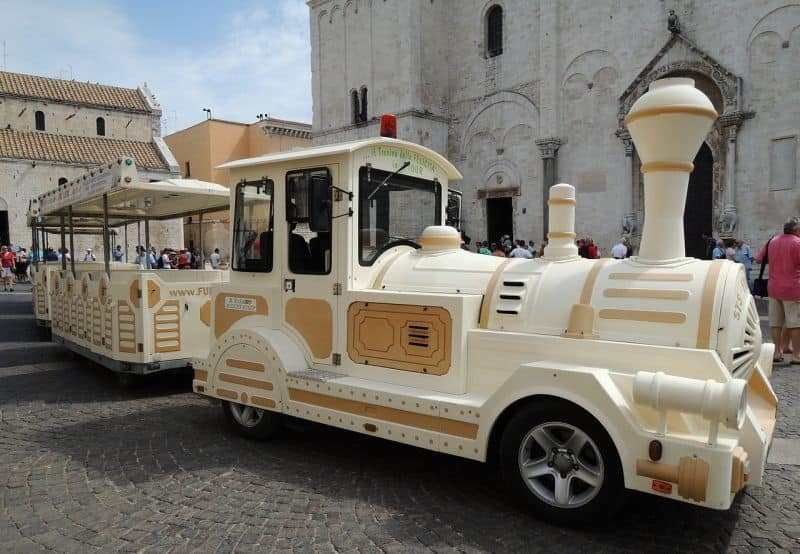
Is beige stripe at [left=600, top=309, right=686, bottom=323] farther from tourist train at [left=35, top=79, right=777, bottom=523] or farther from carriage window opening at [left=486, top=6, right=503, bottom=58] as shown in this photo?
carriage window opening at [left=486, top=6, right=503, bottom=58]

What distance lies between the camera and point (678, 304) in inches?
131

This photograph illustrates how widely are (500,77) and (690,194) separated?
9323 mm

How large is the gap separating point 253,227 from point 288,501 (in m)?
2.40

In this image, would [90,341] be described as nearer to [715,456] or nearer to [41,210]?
[41,210]

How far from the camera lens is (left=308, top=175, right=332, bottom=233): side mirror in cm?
425

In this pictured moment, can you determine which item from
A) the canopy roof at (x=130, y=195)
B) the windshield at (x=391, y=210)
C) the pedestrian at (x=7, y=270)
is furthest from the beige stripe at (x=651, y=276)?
the pedestrian at (x=7, y=270)

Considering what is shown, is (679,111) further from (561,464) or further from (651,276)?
(561,464)

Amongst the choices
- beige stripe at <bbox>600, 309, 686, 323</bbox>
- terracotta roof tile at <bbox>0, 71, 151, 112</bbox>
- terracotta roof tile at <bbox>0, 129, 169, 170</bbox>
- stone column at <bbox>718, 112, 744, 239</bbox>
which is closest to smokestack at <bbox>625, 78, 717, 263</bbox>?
beige stripe at <bbox>600, 309, 686, 323</bbox>

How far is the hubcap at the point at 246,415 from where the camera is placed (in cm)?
510

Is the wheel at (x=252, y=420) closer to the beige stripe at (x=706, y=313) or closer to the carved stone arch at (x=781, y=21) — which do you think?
the beige stripe at (x=706, y=313)

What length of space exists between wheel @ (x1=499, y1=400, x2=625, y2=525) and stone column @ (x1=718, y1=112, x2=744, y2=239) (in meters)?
17.6

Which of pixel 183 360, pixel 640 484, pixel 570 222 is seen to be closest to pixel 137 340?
pixel 183 360

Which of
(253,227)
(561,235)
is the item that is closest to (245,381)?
(253,227)

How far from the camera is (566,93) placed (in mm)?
22234
